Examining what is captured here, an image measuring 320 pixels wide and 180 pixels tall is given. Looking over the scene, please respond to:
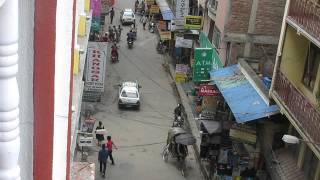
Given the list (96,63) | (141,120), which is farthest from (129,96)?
(96,63)

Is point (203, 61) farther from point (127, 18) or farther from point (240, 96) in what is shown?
point (127, 18)

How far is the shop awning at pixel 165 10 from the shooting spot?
41769mm

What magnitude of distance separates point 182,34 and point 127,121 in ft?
33.1

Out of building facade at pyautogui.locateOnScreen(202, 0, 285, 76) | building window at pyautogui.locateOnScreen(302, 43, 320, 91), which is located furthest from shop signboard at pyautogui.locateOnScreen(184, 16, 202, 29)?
building window at pyautogui.locateOnScreen(302, 43, 320, 91)

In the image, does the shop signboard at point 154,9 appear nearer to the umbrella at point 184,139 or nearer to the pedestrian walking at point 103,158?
the umbrella at point 184,139

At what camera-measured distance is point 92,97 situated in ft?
99.9

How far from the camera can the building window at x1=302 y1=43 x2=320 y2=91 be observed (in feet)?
57.6

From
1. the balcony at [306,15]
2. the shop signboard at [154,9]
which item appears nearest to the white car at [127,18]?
the shop signboard at [154,9]

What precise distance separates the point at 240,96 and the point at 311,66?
4.23 meters

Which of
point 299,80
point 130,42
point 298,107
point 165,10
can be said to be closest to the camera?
point 298,107

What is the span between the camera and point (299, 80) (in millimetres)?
18562

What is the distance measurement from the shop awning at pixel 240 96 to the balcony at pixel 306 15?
3.64m

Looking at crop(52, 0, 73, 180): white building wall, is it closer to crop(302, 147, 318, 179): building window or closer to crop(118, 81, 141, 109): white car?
crop(302, 147, 318, 179): building window

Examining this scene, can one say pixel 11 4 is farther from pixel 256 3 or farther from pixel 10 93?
pixel 256 3
